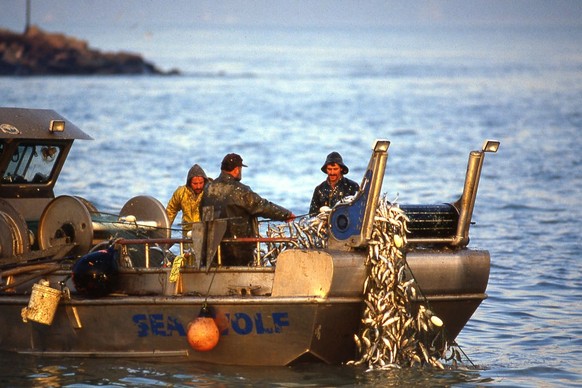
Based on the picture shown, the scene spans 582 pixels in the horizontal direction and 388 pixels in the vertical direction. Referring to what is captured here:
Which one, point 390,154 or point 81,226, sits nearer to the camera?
point 81,226

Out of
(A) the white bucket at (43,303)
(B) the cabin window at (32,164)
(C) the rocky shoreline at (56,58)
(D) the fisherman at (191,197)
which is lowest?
(A) the white bucket at (43,303)

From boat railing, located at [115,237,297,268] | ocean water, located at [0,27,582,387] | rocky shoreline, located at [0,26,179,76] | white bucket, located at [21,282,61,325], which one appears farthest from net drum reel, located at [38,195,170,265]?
rocky shoreline, located at [0,26,179,76]

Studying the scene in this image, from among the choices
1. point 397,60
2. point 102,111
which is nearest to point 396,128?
point 102,111

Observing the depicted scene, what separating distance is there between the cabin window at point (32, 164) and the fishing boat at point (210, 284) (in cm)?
43

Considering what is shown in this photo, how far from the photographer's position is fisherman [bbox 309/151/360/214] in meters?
14.0

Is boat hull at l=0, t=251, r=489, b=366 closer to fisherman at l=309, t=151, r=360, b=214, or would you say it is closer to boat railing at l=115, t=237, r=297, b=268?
boat railing at l=115, t=237, r=297, b=268

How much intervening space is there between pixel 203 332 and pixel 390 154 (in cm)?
2942

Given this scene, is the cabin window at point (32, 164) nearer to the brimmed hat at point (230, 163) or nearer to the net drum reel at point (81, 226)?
the net drum reel at point (81, 226)

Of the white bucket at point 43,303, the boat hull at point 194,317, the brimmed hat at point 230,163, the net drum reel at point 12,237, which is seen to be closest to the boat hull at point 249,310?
the boat hull at point 194,317

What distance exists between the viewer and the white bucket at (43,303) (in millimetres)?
13188

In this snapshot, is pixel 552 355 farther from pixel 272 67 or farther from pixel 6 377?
pixel 272 67

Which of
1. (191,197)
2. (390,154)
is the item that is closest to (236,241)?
(191,197)

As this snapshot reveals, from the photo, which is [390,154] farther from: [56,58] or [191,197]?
[56,58]

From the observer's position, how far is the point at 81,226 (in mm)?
14250
